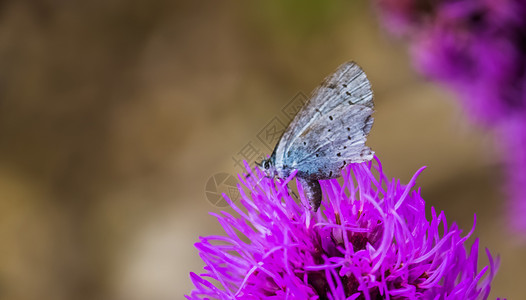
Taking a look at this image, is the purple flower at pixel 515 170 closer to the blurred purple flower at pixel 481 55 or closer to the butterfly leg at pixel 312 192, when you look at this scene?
the blurred purple flower at pixel 481 55

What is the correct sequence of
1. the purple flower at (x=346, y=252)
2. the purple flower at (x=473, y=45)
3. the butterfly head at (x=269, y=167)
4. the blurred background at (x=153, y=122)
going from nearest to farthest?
the purple flower at (x=346, y=252) → the butterfly head at (x=269, y=167) → the purple flower at (x=473, y=45) → the blurred background at (x=153, y=122)

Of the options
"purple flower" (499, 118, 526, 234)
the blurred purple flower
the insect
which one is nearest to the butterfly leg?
the insect

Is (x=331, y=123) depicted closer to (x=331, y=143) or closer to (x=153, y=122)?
(x=331, y=143)

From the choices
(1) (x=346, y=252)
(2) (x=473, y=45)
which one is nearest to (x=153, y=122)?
(2) (x=473, y=45)

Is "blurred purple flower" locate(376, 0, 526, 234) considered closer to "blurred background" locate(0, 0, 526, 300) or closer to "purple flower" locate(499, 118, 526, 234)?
"purple flower" locate(499, 118, 526, 234)

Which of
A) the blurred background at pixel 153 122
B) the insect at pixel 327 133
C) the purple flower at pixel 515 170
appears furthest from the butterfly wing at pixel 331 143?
the blurred background at pixel 153 122
